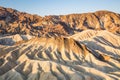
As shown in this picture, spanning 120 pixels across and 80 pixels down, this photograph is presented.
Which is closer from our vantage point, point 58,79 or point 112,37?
point 58,79

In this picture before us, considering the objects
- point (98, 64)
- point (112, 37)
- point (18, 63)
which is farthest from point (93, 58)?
point (112, 37)

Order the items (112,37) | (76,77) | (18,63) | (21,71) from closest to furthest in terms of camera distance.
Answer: (76,77), (21,71), (18,63), (112,37)

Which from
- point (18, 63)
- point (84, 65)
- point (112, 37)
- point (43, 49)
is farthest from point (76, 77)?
point (112, 37)

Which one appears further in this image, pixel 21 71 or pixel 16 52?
pixel 16 52

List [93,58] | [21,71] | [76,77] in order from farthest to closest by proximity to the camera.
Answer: [93,58]
[21,71]
[76,77]

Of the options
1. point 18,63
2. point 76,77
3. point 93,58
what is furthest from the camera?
point 93,58

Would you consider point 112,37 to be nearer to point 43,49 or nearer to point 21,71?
point 43,49

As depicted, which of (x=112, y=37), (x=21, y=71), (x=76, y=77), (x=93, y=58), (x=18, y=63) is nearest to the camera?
(x=76, y=77)

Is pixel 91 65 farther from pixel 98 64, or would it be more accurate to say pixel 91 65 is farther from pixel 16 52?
pixel 16 52
